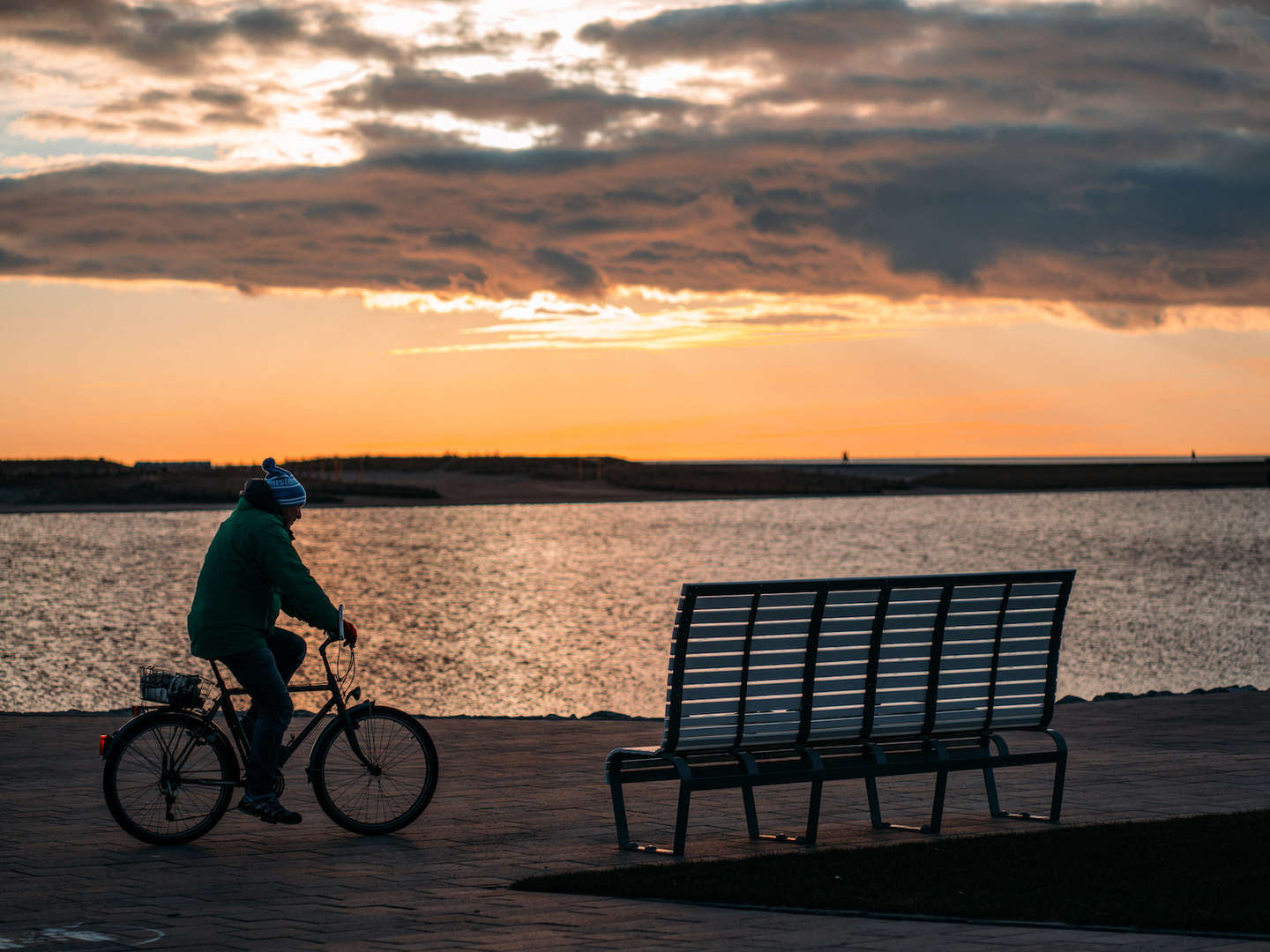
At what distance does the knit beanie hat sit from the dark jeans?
0.71 m

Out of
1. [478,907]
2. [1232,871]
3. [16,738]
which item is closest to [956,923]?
[1232,871]

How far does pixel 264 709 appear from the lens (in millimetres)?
8156

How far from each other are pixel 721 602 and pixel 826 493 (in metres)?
149

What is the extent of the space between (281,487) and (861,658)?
327 cm

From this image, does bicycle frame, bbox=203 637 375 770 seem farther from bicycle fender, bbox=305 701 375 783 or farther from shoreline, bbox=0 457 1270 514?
shoreline, bbox=0 457 1270 514

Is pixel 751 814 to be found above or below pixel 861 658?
below

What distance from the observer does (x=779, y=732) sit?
26.3 feet

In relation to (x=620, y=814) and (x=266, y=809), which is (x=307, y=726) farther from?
(x=620, y=814)

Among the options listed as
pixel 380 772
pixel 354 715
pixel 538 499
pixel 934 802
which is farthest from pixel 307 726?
pixel 538 499

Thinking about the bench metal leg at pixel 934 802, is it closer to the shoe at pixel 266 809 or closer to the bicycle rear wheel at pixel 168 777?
the shoe at pixel 266 809

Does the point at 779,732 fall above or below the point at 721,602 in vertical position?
below

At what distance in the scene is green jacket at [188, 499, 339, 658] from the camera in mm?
8031

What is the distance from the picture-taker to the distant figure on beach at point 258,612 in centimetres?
805

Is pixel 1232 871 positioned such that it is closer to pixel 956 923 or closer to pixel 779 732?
pixel 956 923
